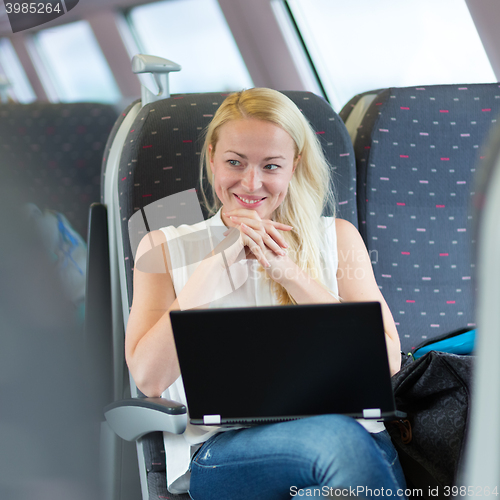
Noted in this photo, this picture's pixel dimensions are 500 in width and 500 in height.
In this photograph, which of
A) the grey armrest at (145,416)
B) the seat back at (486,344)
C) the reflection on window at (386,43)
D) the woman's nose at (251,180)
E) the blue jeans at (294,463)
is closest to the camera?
the seat back at (486,344)

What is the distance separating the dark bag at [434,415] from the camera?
0.98m

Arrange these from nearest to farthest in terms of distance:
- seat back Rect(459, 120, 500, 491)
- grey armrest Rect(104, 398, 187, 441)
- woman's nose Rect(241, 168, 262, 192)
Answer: seat back Rect(459, 120, 500, 491), grey armrest Rect(104, 398, 187, 441), woman's nose Rect(241, 168, 262, 192)

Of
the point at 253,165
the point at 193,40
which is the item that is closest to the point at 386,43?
the point at 193,40

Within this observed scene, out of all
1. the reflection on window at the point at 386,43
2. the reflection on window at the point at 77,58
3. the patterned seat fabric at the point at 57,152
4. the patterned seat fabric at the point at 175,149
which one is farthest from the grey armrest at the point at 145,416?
the reflection on window at the point at 77,58

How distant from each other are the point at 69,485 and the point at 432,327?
1.15m

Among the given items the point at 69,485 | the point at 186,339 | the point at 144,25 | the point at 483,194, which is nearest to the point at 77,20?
the point at 144,25

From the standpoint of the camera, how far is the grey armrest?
3.15 feet

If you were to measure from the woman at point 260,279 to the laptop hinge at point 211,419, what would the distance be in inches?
3.1

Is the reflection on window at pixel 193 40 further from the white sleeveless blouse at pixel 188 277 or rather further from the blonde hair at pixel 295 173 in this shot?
the white sleeveless blouse at pixel 188 277

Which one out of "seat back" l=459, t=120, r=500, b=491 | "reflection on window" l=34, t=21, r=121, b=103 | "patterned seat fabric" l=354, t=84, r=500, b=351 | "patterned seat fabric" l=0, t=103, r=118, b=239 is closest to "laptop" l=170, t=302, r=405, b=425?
"seat back" l=459, t=120, r=500, b=491

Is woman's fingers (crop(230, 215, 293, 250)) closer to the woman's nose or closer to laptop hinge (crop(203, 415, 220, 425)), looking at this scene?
the woman's nose

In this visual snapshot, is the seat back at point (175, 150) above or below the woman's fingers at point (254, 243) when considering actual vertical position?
above

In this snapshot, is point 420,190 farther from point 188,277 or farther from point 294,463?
point 294,463

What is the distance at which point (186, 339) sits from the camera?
2.82 ft
